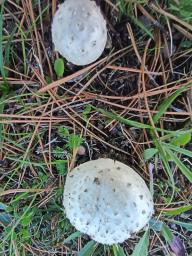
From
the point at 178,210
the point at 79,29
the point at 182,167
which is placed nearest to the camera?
the point at 79,29

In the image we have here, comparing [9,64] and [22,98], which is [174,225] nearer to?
[22,98]

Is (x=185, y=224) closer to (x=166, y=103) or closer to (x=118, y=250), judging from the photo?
(x=118, y=250)

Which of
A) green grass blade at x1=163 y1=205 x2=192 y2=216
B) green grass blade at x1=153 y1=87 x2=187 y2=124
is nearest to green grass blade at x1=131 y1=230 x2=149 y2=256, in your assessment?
green grass blade at x1=163 y1=205 x2=192 y2=216

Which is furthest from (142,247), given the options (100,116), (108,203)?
(100,116)

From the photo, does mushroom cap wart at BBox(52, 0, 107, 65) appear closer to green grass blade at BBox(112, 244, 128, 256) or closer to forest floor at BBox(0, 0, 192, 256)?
forest floor at BBox(0, 0, 192, 256)

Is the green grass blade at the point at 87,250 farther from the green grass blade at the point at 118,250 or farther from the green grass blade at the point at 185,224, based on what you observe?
the green grass blade at the point at 185,224

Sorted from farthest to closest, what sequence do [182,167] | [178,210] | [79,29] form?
1. [178,210]
2. [182,167]
3. [79,29]

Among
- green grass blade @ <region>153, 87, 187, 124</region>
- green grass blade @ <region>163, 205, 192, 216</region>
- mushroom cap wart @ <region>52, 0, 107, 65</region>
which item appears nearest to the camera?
mushroom cap wart @ <region>52, 0, 107, 65</region>
